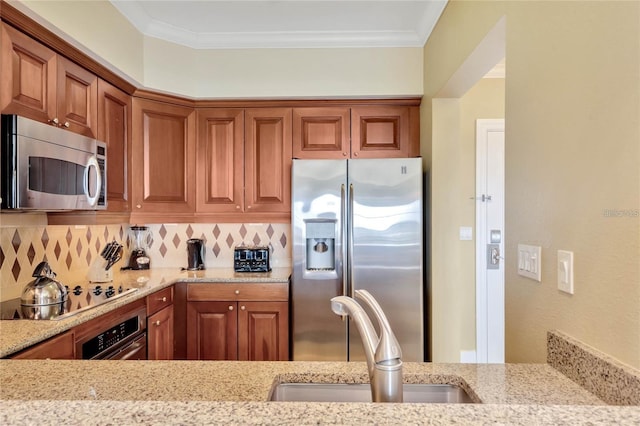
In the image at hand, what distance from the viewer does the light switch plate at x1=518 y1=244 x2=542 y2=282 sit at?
4.08 feet

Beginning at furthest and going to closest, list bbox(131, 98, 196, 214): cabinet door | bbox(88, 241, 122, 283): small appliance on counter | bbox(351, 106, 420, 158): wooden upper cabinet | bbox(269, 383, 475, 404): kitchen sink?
bbox(351, 106, 420, 158): wooden upper cabinet < bbox(131, 98, 196, 214): cabinet door < bbox(88, 241, 122, 283): small appliance on counter < bbox(269, 383, 475, 404): kitchen sink

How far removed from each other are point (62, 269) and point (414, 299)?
2.25m

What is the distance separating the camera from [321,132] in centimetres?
303

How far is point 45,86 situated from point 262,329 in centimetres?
186

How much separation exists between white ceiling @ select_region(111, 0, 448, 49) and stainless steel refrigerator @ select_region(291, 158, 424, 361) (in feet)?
3.03

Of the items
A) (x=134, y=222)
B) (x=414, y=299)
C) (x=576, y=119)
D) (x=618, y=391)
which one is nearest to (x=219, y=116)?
(x=134, y=222)

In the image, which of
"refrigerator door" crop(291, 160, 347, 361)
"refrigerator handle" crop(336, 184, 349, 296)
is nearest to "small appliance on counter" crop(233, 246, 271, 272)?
"refrigerator door" crop(291, 160, 347, 361)

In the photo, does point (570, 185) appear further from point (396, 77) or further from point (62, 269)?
point (62, 269)

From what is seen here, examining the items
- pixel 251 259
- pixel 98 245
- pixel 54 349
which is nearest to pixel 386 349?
pixel 54 349

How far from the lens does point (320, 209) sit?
2654 mm

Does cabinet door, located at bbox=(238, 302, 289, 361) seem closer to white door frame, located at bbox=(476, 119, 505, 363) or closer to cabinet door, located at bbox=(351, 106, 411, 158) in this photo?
cabinet door, located at bbox=(351, 106, 411, 158)

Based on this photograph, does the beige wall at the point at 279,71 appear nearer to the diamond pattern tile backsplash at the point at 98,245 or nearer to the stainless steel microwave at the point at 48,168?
the stainless steel microwave at the point at 48,168

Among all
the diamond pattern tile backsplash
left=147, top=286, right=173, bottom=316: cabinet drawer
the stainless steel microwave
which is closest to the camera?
the stainless steel microwave

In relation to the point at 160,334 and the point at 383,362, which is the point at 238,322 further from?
the point at 383,362
